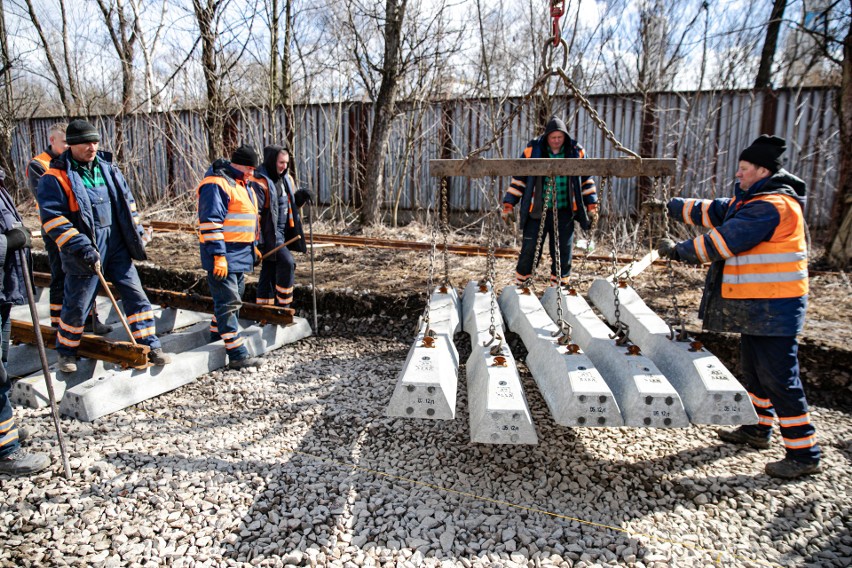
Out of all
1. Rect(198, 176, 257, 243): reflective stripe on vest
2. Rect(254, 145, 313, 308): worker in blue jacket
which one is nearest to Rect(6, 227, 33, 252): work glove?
Rect(198, 176, 257, 243): reflective stripe on vest

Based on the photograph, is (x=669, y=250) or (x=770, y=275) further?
(x=669, y=250)

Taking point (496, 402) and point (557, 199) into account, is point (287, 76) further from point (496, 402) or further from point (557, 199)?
point (496, 402)

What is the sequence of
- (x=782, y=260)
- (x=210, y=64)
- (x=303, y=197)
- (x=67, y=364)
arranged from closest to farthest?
1. (x=782, y=260)
2. (x=67, y=364)
3. (x=303, y=197)
4. (x=210, y=64)

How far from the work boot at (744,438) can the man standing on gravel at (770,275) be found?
0.32 metres

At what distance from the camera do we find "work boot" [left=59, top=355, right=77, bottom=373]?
474 centimetres

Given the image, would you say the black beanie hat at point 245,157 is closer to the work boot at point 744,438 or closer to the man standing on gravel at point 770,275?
the man standing on gravel at point 770,275

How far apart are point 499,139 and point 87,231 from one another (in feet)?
29.9

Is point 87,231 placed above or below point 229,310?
above

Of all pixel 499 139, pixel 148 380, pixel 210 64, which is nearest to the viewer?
pixel 148 380

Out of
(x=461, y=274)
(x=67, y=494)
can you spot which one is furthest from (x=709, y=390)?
(x=461, y=274)

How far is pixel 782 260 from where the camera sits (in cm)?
337

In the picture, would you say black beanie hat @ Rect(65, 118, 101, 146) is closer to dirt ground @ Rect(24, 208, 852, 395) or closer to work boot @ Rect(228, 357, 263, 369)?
work boot @ Rect(228, 357, 263, 369)

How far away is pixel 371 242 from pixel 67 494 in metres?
Result: 6.23

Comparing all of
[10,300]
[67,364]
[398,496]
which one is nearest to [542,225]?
[398,496]
